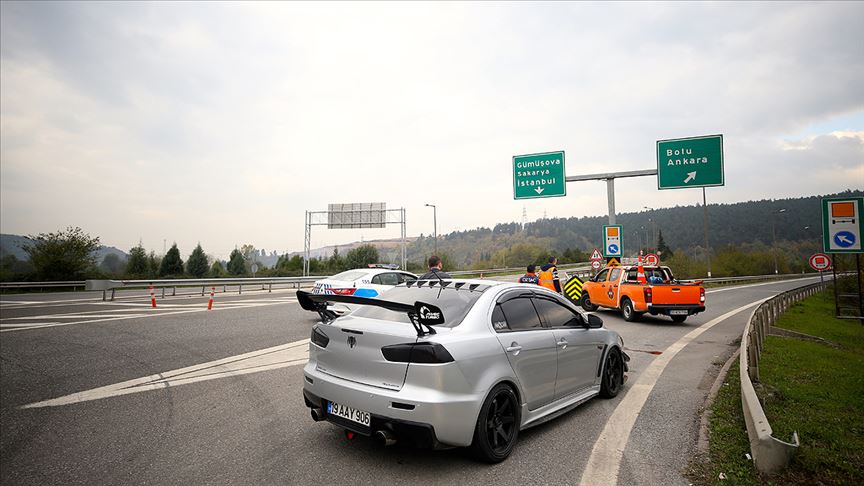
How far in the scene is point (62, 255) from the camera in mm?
32188

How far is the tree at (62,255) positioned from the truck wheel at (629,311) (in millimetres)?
36737

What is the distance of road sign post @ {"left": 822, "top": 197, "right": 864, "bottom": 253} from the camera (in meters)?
13.3

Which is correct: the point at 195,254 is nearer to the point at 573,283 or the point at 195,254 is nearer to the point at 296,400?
the point at 573,283

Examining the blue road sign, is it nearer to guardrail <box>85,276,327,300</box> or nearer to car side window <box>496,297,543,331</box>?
car side window <box>496,297,543,331</box>

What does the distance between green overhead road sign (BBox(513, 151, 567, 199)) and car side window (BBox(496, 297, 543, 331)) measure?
56.2 feet

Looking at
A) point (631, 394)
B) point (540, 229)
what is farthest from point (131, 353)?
point (540, 229)

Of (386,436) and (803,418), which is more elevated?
(386,436)

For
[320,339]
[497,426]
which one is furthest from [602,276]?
[320,339]

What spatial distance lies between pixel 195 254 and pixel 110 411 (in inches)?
2704

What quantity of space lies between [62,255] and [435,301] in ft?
127

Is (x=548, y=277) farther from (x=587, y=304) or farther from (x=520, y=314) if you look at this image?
(x=520, y=314)

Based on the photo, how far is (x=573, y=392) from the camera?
16.3 feet

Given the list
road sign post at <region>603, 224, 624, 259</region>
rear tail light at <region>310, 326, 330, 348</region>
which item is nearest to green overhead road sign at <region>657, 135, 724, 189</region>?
road sign post at <region>603, 224, 624, 259</region>

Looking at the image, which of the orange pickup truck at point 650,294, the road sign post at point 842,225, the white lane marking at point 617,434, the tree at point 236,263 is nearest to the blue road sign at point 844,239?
the road sign post at point 842,225
